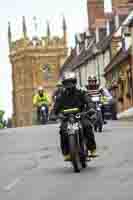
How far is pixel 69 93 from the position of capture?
14062 mm

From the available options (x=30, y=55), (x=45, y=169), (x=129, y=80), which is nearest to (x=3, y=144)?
(x=45, y=169)

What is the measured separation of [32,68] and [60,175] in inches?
5025

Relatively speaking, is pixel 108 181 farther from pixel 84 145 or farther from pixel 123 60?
pixel 123 60

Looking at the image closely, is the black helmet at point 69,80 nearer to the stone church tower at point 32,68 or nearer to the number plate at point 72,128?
the number plate at point 72,128

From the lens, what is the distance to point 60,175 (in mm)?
13297

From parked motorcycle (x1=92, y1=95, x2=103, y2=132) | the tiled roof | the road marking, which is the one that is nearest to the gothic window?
the tiled roof

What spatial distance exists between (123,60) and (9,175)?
54.5 metres

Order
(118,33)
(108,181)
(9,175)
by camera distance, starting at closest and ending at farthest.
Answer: (108,181) → (9,175) → (118,33)

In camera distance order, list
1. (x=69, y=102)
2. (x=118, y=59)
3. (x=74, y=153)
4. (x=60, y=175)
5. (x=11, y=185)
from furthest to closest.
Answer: (x=118, y=59), (x=69, y=102), (x=74, y=153), (x=60, y=175), (x=11, y=185)

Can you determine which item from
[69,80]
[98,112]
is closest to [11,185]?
[69,80]

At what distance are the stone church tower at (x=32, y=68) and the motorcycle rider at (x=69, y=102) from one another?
405ft

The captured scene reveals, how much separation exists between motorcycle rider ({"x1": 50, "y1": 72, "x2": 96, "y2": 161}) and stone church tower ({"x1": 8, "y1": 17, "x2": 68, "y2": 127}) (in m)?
123

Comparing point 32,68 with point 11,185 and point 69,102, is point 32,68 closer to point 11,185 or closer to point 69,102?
point 69,102

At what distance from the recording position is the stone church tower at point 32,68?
5477 inches
